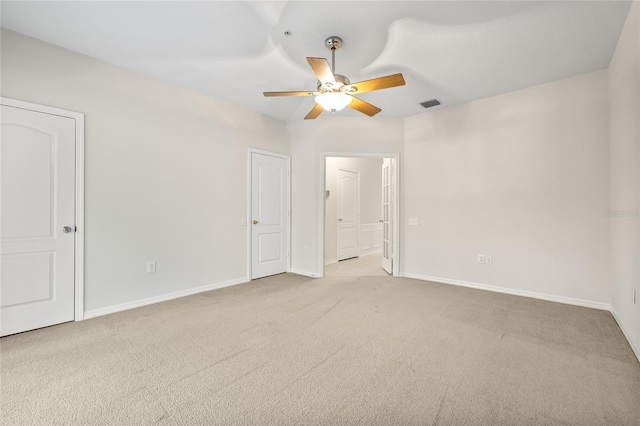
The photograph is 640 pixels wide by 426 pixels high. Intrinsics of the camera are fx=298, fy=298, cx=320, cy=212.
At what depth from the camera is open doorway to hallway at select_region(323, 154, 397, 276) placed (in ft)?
17.3

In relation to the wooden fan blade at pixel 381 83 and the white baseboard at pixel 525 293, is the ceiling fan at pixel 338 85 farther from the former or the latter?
the white baseboard at pixel 525 293

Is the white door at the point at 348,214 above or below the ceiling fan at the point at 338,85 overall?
below

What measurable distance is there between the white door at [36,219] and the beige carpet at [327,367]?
0.24m

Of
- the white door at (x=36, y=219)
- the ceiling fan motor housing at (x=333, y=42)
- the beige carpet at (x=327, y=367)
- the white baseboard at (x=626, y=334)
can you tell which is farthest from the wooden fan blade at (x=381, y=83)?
the white door at (x=36, y=219)

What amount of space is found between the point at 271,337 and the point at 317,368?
2.14 ft

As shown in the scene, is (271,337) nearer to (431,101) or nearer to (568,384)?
(568,384)

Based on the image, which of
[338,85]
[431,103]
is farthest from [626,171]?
[338,85]

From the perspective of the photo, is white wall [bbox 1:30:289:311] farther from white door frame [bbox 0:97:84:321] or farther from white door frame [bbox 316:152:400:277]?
white door frame [bbox 316:152:400:277]

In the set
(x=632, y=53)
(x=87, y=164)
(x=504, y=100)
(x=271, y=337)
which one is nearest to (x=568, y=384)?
(x=271, y=337)

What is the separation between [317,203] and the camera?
5.00 metres

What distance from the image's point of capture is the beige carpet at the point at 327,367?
5.42ft

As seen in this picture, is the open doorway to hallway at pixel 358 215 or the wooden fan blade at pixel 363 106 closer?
the wooden fan blade at pixel 363 106

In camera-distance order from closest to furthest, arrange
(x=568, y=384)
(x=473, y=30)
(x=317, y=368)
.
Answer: (x=568, y=384), (x=317, y=368), (x=473, y=30)

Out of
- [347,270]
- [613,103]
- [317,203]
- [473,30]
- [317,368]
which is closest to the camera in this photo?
[317,368]
